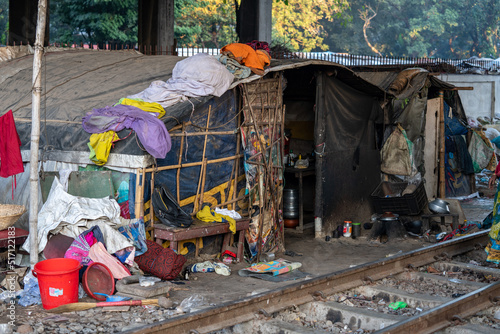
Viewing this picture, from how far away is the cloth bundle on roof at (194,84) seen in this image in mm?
8375

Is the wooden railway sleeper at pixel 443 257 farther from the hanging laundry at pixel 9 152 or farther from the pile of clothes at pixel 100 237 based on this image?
the hanging laundry at pixel 9 152

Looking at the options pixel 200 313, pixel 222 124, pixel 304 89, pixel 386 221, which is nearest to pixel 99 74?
pixel 222 124

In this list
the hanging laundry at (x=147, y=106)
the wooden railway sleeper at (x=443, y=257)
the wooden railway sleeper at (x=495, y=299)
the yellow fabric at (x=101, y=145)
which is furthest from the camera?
the wooden railway sleeper at (x=443, y=257)

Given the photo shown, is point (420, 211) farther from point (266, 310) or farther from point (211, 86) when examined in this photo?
point (266, 310)

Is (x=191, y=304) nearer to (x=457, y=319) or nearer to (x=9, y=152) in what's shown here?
(x=457, y=319)

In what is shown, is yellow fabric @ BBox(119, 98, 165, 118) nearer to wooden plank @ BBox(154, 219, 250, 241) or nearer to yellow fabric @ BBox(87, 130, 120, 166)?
yellow fabric @ BBox(87, 130, 120, 166)

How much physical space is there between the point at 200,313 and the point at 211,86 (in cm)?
391

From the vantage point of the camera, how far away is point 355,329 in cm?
592

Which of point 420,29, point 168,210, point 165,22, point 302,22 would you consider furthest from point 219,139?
point 420,29

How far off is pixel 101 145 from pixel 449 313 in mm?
4530

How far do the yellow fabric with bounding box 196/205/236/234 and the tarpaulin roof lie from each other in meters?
1.25

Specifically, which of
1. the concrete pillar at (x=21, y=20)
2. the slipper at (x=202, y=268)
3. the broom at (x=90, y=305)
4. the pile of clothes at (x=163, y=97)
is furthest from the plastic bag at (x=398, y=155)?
the concrete pillar at (x=21, y=20)

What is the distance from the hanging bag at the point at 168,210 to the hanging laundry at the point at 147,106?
3.17 feet

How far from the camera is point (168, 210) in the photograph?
8.05m
